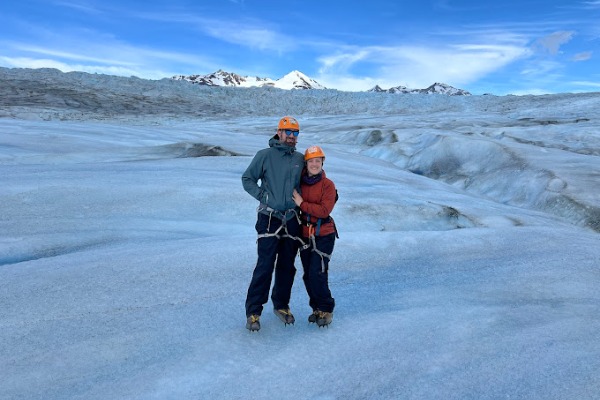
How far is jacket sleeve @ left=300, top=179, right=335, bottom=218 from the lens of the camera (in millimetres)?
3838

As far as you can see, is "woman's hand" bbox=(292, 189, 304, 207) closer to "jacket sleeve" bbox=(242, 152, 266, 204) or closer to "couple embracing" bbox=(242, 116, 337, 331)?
"couple embracing" bbox=(242, 116, 337, 331)

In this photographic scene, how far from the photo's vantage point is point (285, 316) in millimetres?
4082

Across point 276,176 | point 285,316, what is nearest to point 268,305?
point 285,316

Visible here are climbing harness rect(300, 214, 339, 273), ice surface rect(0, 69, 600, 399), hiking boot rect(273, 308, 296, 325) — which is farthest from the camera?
hiking boot rect(273, 308, 296, 325)

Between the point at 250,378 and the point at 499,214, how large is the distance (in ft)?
22.4

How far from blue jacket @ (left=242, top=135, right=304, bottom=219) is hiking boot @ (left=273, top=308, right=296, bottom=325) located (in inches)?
33.7

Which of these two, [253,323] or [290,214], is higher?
[290,214]

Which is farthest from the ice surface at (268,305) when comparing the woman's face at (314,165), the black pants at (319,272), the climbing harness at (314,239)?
the woman's face at (314,165)

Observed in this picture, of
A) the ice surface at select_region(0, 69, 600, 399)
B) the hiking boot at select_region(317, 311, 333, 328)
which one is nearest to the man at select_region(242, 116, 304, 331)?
the ice surface at select_region(0, 69, 600, 399)

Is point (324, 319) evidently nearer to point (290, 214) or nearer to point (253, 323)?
point (253, 323)

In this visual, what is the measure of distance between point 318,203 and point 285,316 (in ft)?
3.36

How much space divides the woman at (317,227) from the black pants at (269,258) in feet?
0.41

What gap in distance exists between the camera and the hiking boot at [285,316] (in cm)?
407

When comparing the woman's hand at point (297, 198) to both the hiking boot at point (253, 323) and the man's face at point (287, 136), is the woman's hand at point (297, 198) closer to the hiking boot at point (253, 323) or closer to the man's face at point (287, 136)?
the man's face at point (287, 136)
